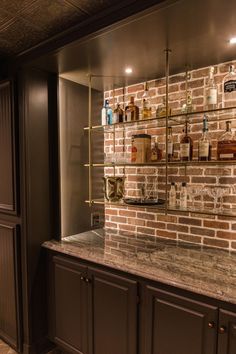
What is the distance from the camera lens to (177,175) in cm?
206

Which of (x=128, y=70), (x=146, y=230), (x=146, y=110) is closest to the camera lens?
(x=128, y=70)

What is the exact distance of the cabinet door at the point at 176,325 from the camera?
126 cm

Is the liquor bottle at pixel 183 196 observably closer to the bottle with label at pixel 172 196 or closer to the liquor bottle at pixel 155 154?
the bottle with label at pixel 172 196

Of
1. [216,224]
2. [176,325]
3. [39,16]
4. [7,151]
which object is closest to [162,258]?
[176,325]

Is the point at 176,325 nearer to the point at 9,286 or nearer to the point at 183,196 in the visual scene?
the point at 183,196

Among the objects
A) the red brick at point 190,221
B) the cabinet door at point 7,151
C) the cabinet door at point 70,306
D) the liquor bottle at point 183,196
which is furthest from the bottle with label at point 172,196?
the cabinet door at point 7,151

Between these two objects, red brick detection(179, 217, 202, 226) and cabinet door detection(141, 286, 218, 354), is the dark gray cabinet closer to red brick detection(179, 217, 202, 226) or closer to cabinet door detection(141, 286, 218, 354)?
cabinet door detection(141, 286, 218, 354)

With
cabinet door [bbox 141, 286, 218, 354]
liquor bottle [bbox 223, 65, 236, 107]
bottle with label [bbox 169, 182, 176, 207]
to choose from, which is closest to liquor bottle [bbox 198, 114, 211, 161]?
liquor bottle [bbox 223, 65, 236, 107]

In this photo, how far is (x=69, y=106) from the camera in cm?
219

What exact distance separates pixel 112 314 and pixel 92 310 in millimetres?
182

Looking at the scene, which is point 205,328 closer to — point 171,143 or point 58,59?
point 171,143

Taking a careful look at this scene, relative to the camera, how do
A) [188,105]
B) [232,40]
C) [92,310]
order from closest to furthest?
[232,40] < [92,310] < [188,105]

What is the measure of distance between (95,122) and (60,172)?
65cm

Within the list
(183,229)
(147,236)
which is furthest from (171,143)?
(147,236)
